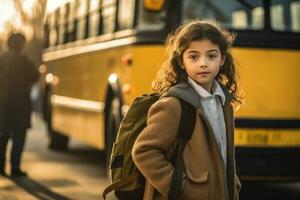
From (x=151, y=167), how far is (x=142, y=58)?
546cm

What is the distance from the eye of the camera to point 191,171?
3215 millimetres

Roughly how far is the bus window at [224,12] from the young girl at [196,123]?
4.97 metres

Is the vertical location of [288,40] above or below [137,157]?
above

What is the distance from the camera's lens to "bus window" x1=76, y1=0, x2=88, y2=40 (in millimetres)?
11789

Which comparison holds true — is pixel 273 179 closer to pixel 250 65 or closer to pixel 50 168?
pixel 250 65

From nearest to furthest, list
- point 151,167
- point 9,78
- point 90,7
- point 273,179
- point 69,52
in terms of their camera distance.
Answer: point 151,167
point 273,179
point 9,78
point 90,7
point 69,52

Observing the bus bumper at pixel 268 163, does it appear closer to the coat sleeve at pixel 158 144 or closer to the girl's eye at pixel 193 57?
the girl's eye at pixel 193 57

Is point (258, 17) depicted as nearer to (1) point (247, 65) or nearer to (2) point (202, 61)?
(1) point (247, 65)

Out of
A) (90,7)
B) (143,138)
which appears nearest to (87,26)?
(90,7)

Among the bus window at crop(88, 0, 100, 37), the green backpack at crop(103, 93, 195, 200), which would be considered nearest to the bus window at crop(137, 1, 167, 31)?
the bus window at crop(88, 0, 100, 37)

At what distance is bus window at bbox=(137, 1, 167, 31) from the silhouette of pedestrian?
89.7 inches

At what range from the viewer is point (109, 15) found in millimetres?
10211

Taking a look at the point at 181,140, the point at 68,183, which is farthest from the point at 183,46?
the point at 68,183

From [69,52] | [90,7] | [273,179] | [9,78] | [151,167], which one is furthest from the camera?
[69,52]
